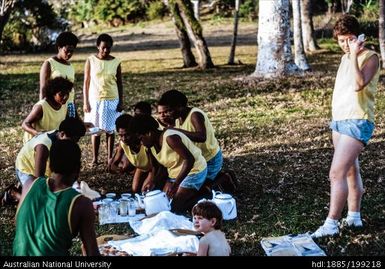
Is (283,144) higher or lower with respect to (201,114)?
lower

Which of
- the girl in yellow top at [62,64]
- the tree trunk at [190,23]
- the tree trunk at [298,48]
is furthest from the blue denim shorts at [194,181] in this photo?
the tree trunk at [190,23]

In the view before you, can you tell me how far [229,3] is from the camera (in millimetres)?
39438

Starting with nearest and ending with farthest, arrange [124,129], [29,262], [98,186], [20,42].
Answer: [29,262]
[124,129]
[98,186]
[20,42]

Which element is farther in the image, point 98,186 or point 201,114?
point 98,186

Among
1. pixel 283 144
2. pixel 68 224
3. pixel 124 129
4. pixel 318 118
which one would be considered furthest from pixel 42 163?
pixel 318 118

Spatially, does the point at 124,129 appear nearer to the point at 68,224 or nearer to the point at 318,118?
the point at 68,224

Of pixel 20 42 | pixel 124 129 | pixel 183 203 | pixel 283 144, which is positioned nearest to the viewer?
pixel 183 203

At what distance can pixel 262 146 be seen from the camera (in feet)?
33.2

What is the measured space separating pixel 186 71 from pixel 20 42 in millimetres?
11324

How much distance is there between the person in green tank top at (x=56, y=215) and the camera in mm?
4402

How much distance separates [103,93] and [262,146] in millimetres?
2372

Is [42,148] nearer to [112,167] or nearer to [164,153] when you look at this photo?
[164,153]

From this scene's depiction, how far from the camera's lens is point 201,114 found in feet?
24.6

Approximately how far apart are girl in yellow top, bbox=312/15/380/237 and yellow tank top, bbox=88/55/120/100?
4.14 metres
